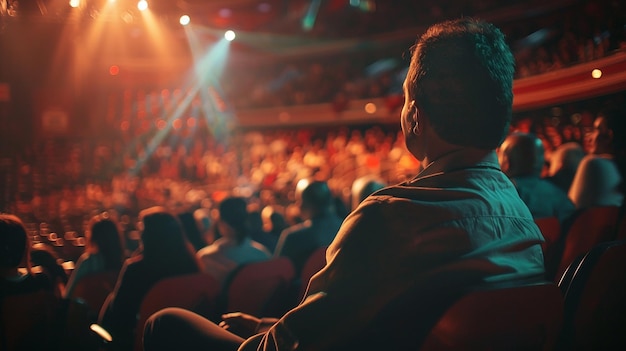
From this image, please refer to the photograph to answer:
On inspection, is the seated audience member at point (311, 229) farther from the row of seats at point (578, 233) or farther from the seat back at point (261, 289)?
the row of seats at point (578, 233)

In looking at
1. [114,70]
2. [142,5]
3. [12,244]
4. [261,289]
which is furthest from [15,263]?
[114,70]

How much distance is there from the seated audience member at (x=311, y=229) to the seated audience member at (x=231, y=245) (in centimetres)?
20

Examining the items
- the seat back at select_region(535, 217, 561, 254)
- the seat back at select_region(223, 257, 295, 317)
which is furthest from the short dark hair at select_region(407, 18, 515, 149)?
the seat back at select_region(223, 257, 295, 317)

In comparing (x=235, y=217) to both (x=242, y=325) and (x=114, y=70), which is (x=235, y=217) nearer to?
(x=242, y=325)

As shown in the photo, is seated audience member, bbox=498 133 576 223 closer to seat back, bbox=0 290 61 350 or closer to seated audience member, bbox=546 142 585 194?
seated audience member, bbox=546 142 585 194

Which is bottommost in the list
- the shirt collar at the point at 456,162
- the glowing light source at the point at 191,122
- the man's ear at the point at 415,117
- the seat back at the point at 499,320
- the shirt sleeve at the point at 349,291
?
the seat back at the point at 499,320

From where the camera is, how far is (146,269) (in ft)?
9.63

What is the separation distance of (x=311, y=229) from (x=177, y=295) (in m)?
1.28

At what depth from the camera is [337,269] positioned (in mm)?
1154

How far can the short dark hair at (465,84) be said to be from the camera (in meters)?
1.23

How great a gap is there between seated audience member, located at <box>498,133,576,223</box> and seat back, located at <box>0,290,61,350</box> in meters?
2.53

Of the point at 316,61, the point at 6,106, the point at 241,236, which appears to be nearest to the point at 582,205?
the point at 241,236

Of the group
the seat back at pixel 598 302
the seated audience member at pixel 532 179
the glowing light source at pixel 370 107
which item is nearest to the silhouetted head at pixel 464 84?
the seat back at pixel 598 302

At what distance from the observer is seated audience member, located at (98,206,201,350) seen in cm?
287
